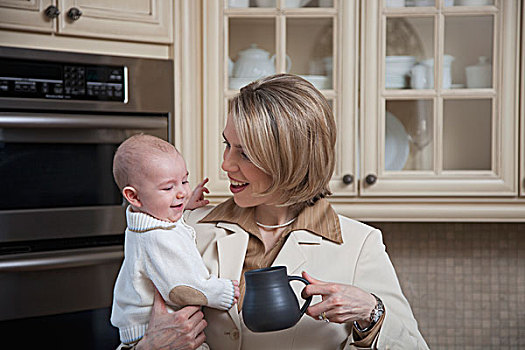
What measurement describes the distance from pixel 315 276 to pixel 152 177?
45cm

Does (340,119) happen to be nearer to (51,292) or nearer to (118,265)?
(118,265)

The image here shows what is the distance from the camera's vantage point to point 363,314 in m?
1.28

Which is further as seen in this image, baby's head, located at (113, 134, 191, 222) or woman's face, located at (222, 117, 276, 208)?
woman's face, located at (222, 117, 276, 208)

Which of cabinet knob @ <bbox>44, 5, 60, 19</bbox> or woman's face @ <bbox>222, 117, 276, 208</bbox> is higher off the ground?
cabinet knob @ <bbox>44, 5, 60, 19</bbox>

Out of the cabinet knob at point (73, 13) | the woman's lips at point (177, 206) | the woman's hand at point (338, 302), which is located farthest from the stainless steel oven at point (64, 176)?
the woman's hand at point (338, 302)

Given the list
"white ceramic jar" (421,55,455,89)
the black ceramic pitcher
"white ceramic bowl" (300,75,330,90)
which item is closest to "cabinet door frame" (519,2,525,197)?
"white ceramic jar" (421,55,455,89)

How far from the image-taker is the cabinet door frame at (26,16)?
1.66 m

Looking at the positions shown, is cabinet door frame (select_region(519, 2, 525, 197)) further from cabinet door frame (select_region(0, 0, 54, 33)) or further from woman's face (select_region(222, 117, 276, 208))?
cabinet door frame (select_region(0, 0, 54, 33))

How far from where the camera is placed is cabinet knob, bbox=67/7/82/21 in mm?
1729

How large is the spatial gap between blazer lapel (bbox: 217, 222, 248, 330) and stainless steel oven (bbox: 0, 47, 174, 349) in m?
0.50

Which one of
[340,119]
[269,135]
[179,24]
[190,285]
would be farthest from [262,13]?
[190,285]

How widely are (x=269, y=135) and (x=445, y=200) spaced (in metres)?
0.85

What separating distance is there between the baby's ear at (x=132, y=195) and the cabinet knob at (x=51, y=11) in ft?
2.31

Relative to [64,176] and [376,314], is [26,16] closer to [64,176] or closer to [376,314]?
[64,176]
